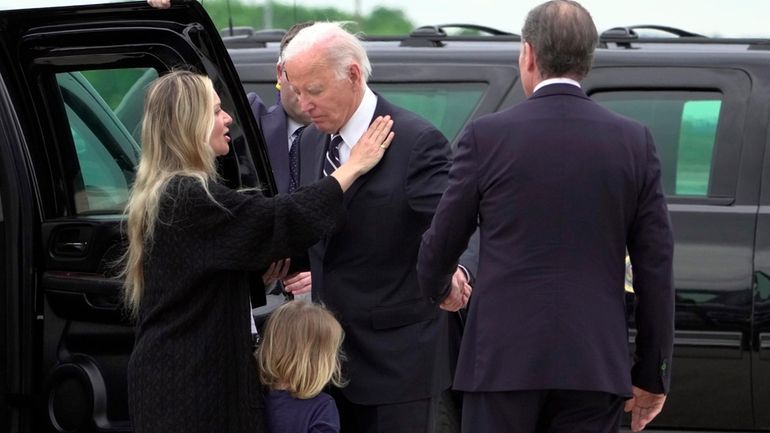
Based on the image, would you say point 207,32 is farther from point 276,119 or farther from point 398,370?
point 276,119

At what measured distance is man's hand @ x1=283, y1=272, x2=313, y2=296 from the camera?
4.19 metres

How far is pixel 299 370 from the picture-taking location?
373cm

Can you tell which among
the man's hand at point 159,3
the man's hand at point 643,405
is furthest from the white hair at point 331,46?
the man's hand at point 643,405

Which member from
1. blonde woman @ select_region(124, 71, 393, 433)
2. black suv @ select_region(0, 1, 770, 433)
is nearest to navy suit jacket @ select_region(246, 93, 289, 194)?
black suv @ select_region(0, 1, 770, 433)

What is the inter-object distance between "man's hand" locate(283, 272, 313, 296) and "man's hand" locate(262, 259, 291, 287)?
154 millimetres

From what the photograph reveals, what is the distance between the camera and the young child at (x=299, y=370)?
3.72 meters

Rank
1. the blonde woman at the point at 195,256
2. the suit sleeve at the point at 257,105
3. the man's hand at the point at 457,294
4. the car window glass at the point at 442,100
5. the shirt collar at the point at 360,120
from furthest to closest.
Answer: the car window glass at the point at 442,100, the suit sleeve at the point at 257,105, the shirt collar at the point at 360,120, the man's hand at the point at 457,294, the blonde woman at the point at 195,256

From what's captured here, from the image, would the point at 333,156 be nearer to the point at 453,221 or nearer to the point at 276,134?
the point at 453,221

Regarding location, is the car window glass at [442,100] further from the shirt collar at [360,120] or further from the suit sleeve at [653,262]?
the suit sleeve at [653,262]

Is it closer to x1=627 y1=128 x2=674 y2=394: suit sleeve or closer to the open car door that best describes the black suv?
the open car door

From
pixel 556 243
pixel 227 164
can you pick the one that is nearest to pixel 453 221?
pixel 556 243

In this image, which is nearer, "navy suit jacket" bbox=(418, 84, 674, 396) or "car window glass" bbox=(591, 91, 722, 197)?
"navy suit jacket" bbox=(418, 84, 674, 396)

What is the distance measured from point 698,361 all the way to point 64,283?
239 cm

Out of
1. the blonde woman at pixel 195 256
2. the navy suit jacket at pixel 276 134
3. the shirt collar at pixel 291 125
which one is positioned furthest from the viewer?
the shirt collar at pixel 291 125
